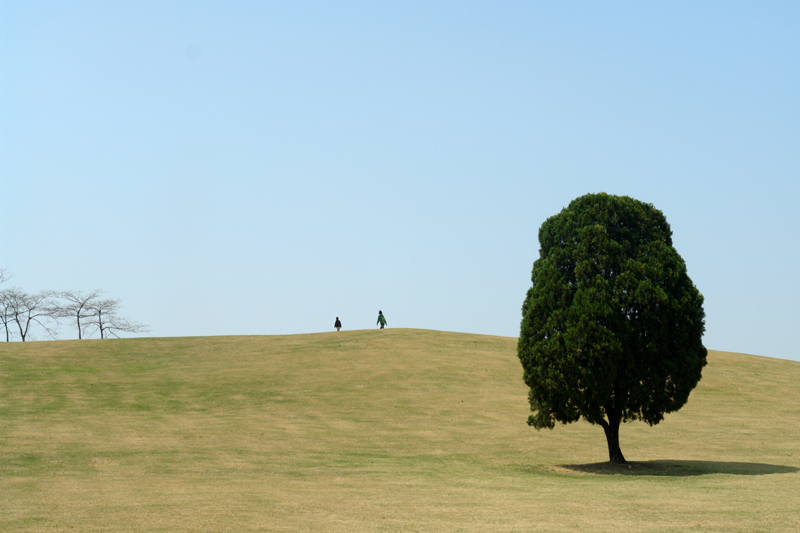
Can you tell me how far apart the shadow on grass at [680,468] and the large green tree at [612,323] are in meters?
0.96

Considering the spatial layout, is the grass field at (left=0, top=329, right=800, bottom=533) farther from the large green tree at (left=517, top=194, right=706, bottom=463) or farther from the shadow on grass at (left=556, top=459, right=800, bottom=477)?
the large green tree at (left=517, top=194, right=706, bottom=463)

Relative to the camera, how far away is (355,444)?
2895 cm

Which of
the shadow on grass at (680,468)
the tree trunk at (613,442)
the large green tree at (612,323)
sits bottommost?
the shadow on grass at (680,468)

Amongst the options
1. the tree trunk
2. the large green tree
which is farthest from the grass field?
the large green tree

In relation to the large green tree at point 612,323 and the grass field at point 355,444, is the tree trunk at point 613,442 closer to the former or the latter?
the large green tree at point 612,323

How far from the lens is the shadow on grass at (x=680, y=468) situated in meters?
23.3

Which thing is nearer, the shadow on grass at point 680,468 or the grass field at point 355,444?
the grass field at point 355,444

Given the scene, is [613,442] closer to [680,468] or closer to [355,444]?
[680,468]

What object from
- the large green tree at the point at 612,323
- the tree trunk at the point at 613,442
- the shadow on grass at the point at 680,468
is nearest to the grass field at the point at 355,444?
the shadow on grass at the point at 680,468

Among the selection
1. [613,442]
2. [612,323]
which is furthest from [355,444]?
[612,323]

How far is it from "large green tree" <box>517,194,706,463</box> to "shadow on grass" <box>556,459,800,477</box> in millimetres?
959

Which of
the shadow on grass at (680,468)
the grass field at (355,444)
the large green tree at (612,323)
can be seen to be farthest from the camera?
the large green tree at (612,323)

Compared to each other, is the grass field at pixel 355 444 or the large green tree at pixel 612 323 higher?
the large green tree at pixel 612 323

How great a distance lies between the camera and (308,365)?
45.7m
